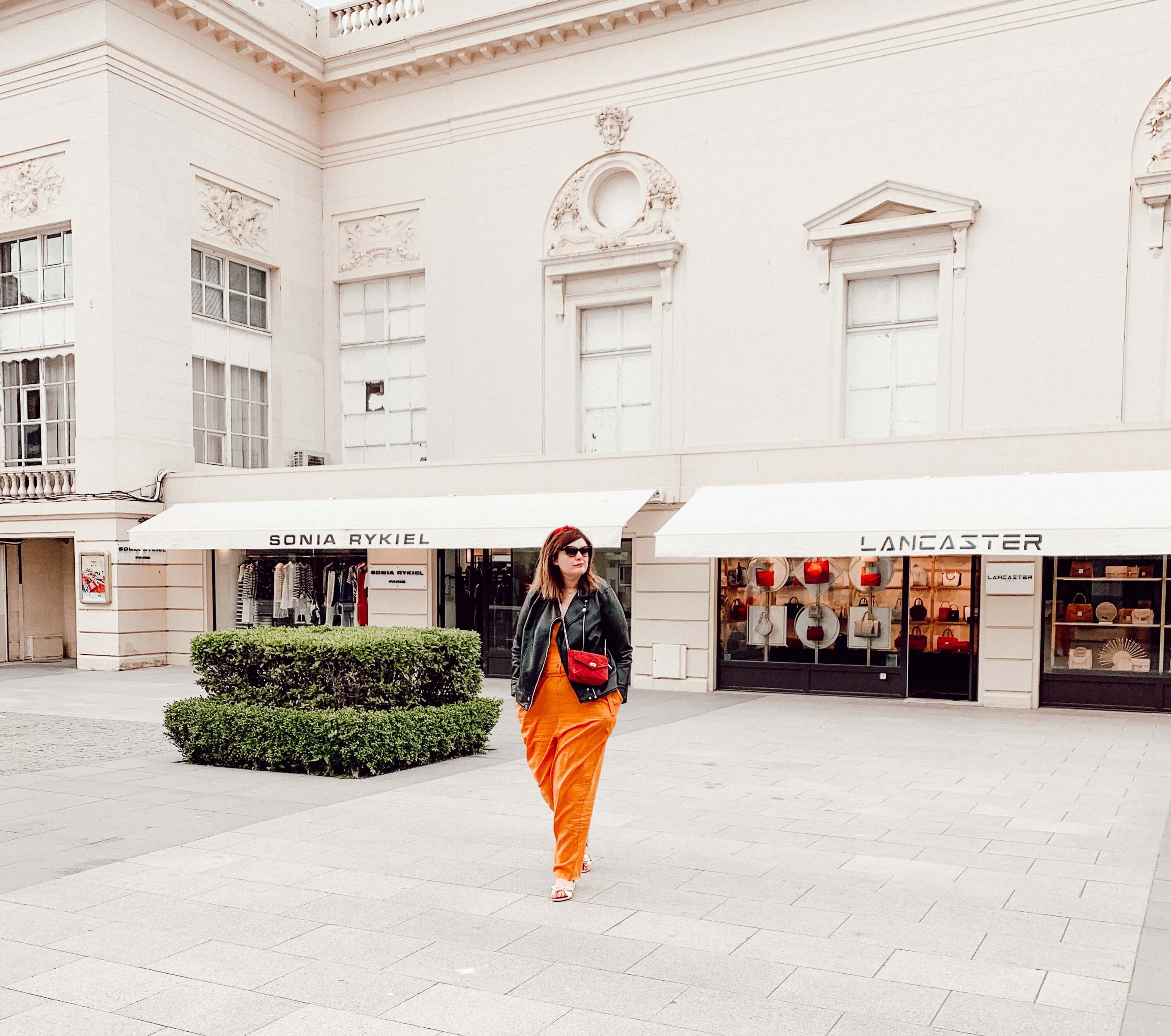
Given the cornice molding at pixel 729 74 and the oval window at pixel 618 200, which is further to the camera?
the oval window at pixel 618 200

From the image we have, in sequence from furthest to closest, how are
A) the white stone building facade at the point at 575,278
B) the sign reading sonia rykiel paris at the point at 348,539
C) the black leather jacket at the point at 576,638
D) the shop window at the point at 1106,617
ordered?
1. the sign reading sonia rykiel paris at the point at 348,539
2. the white stone building facade at the point at 575,278
3. the shop window at the point at 1106,617
4. the black leather jacket at the point at 576,638

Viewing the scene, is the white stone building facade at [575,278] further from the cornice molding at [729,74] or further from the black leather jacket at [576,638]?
the black leather jacket at [576,638]

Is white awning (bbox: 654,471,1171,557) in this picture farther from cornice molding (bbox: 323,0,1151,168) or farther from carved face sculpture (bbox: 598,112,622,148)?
carved face sculpture (bbox: 598,112,622,148)

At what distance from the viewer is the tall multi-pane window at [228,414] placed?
758 inches

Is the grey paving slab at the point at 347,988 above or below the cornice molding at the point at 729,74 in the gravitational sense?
below

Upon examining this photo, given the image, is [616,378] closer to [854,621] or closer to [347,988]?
[854,621]

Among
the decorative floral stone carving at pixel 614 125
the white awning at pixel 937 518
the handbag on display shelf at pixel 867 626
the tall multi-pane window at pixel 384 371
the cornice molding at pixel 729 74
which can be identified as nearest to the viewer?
the white awning at pixel 937 518

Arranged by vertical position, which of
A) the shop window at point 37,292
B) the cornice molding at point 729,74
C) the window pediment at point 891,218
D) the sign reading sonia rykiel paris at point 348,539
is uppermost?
the cornice molding at point 729,74

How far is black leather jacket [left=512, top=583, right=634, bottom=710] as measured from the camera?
5.27 meters

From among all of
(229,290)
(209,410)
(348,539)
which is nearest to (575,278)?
(348,539)

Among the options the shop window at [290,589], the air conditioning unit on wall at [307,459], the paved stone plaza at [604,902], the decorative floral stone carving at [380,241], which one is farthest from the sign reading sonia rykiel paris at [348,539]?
the decorative floral stone carving at [380,241]

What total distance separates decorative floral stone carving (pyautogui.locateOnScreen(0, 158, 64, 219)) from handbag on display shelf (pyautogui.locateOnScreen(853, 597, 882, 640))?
14.2 m

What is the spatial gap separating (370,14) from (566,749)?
1863 cm

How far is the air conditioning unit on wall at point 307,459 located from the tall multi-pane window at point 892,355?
9.68m
